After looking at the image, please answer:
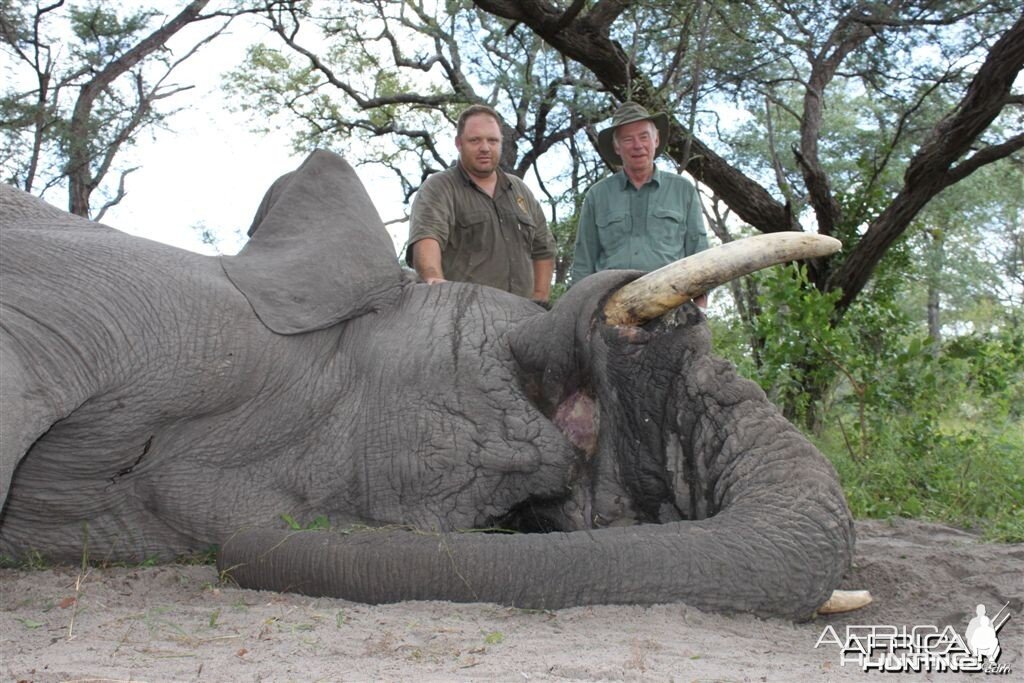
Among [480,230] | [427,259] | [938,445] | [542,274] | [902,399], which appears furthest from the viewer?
[902,399]

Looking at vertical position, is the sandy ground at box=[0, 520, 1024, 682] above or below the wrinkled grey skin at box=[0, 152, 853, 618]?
below

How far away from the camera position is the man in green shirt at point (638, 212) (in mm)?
5898

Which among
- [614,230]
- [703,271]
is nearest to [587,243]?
[614,230]

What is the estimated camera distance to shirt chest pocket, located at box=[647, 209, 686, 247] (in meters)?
5.89

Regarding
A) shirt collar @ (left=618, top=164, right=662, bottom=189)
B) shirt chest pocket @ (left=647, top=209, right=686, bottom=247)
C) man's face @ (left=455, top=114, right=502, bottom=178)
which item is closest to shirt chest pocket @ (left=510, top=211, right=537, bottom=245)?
man's face @ (left=455, top=114, right=502, bottom=178)

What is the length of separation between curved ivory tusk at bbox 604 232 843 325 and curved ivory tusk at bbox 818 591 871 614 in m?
1.00

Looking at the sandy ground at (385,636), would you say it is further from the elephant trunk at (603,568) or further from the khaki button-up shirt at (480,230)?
the khaki button-up shirt at (480,230)

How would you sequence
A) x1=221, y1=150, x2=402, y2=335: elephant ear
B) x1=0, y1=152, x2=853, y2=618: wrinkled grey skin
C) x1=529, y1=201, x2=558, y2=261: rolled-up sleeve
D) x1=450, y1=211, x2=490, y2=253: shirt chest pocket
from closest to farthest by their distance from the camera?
x1=0, y1=152, x2=853, y2=618: wrinkled grey skin, x1=221, y1=150, x2=402, y2=335: elephant ear, x1=450, y1=211, x2=490, y2=253: shirt chest pocket, x1=529, y1=201, x2=558, y2=261: rolled-up sleeve

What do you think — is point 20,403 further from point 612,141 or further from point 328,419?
point 612,141

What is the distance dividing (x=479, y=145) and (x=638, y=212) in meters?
0.91

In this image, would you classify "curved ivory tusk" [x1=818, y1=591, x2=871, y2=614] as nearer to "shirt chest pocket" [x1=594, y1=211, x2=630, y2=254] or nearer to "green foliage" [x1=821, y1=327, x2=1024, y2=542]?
"green foliage" [x1=821, y1=327, x2=1024, y2=542]

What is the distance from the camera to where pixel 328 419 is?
394cm

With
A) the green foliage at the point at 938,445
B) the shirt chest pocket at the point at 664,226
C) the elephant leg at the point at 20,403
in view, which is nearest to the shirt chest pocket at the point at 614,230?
the shirt chest pocket at the point at 664,226

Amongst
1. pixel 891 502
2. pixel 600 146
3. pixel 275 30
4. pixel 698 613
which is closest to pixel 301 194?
pixel 698 613
